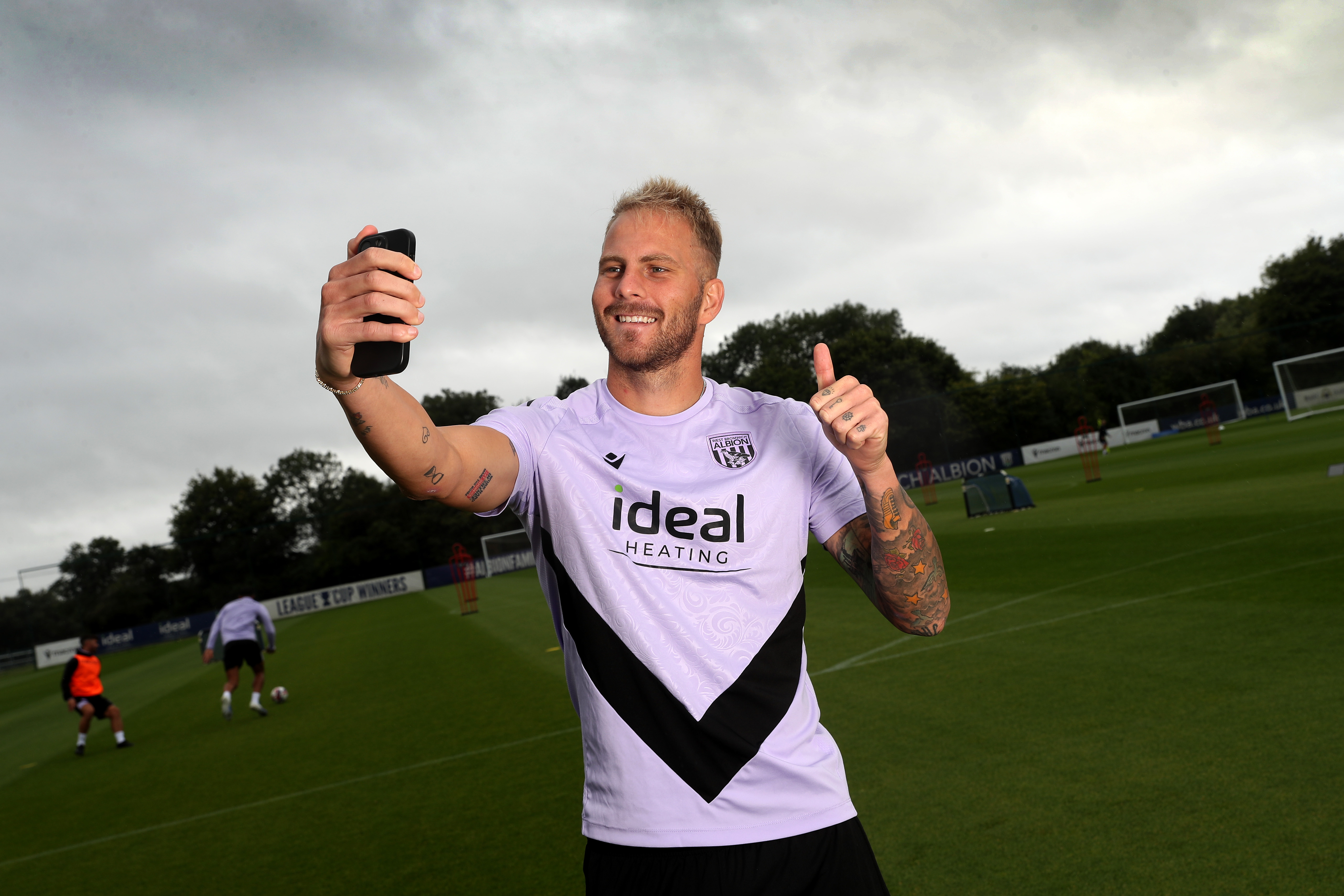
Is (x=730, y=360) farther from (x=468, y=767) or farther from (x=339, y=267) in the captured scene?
(x=339, y=267)

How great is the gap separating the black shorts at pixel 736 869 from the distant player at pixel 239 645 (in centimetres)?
1327

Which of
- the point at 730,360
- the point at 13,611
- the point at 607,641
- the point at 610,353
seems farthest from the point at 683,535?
the point at 730,360

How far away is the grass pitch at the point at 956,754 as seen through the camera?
14.6 ft

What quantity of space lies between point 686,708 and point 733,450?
2.24 feet

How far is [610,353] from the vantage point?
2.35 metres

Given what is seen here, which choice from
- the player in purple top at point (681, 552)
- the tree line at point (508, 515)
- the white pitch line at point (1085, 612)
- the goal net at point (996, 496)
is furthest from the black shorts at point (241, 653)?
the tree line at point (508, 515)

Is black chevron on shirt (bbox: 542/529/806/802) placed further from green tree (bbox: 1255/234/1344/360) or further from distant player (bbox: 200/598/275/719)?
green tree (bbox: 1255/234/1344/360)

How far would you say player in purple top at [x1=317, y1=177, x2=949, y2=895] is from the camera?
198 cm

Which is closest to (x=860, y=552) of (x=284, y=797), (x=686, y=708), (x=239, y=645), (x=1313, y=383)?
(x=686, y=708)

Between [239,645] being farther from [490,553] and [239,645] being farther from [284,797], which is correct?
[490,553]

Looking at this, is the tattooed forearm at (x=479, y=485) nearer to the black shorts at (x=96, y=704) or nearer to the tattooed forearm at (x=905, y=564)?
the tattooed forearm at (x=905, y=564)

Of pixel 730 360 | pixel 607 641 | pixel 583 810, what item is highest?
pixel 730 360

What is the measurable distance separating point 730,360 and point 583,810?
288ft

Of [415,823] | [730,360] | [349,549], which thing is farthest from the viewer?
[730,360]
